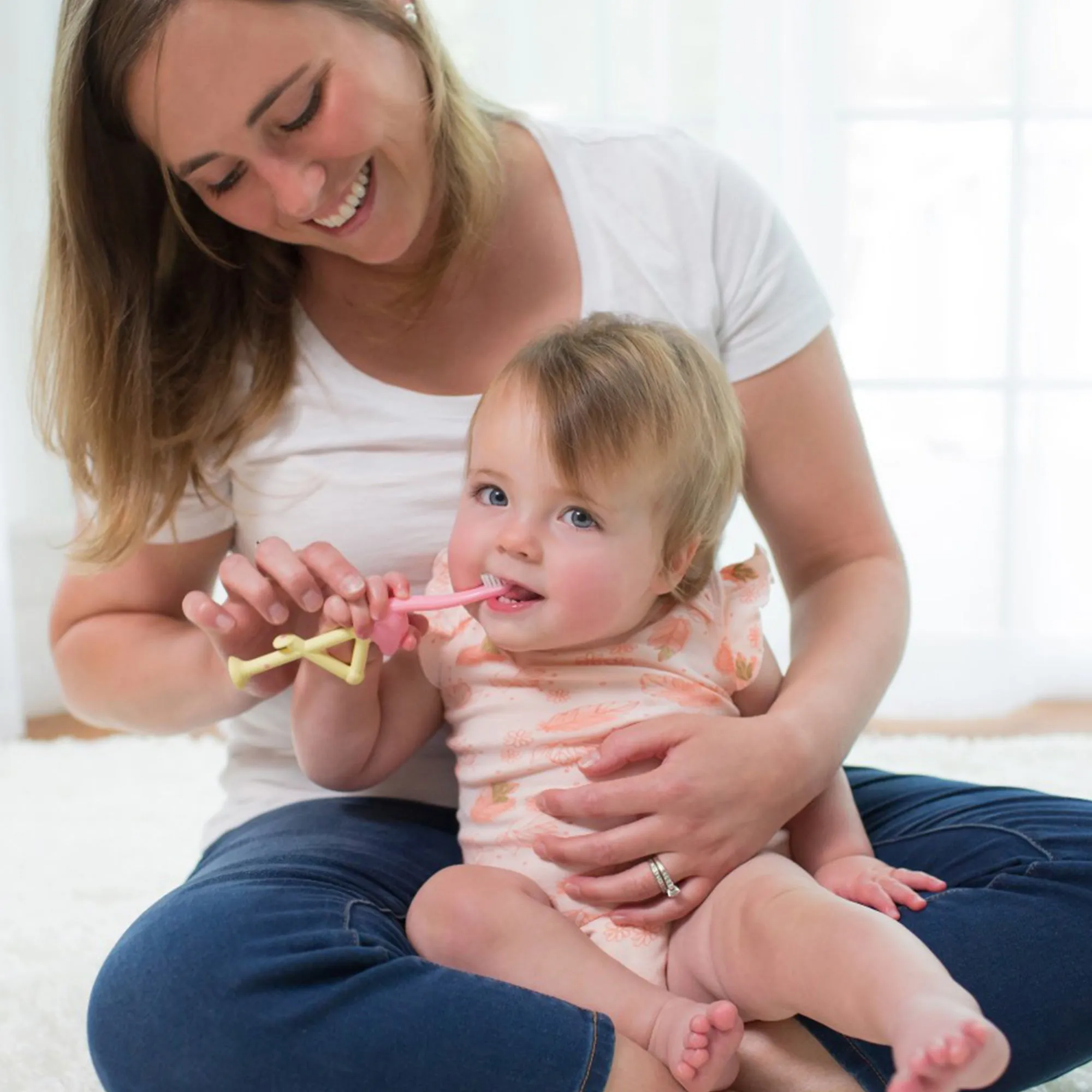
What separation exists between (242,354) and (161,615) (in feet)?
0.82

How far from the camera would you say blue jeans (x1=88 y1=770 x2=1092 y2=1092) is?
94 cm

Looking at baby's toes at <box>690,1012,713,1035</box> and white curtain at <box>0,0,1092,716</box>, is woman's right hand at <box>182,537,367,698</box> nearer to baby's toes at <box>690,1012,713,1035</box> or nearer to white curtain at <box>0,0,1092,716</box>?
baby's toes at <box>690,1012,713,1035</box>

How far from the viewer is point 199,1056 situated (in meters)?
0.94

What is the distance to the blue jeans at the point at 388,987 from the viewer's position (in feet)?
3.07

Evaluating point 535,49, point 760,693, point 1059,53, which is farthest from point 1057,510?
point 760,693

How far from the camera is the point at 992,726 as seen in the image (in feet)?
8.04

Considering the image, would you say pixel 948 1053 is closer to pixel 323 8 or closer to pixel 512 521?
pixel 512 521

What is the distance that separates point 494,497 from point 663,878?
12.0 inches

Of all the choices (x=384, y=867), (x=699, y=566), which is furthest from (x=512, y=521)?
(x=384, y=867)

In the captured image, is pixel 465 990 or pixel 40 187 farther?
pixel 40 187

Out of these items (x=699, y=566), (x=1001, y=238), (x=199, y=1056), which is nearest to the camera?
(x=199, y=1056)

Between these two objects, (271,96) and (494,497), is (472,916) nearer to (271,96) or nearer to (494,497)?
(494,497)

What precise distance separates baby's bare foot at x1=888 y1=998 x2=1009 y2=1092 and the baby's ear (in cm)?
39

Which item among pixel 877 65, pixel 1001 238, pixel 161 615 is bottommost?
pixel 161 615
